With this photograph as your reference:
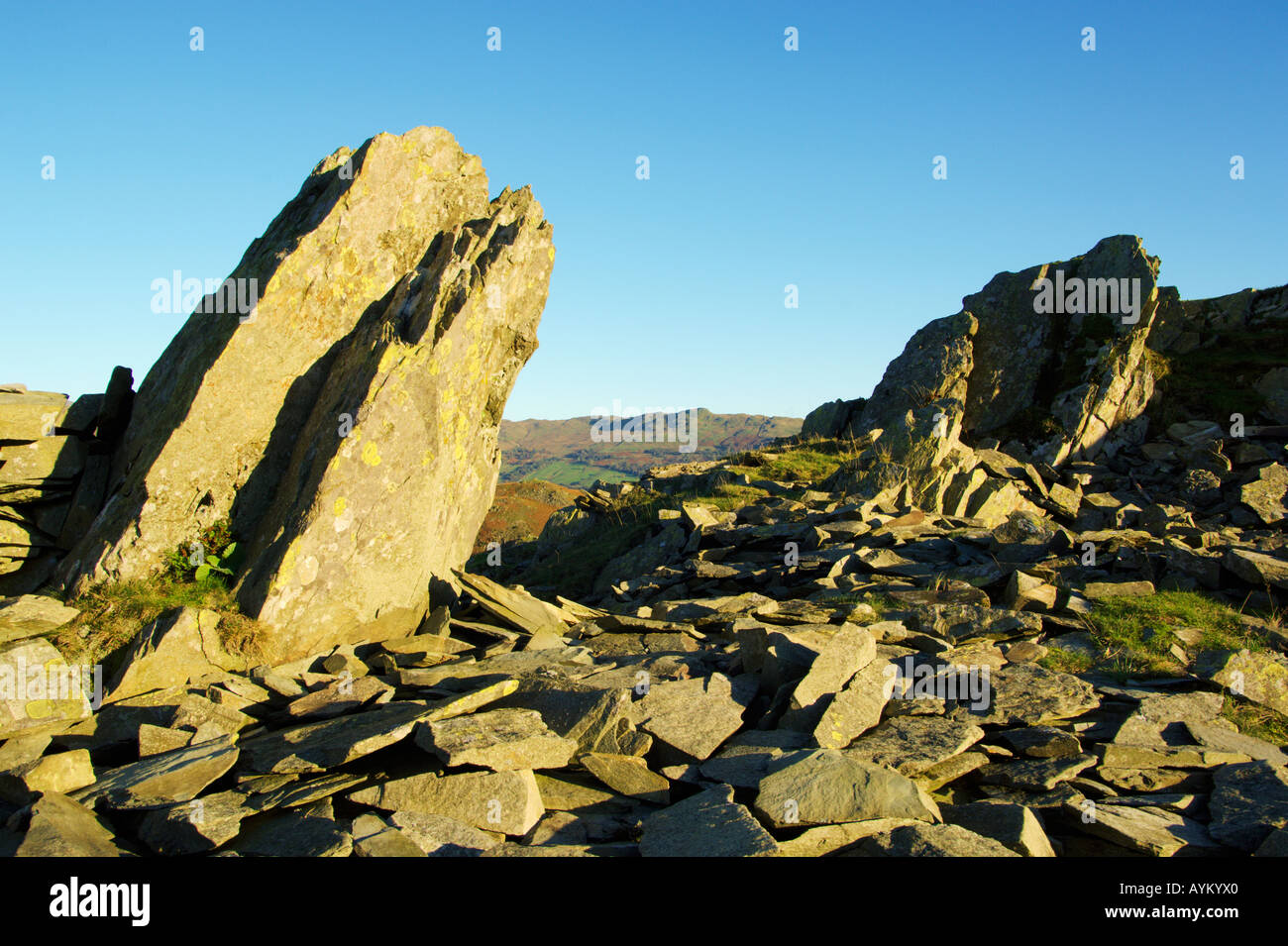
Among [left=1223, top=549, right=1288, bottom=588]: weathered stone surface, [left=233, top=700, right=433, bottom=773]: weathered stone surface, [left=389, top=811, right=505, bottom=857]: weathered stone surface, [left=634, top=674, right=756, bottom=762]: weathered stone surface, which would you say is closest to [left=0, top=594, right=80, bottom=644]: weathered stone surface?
[left=233, top=700, right=433, bottom=773]: weathered stone surface

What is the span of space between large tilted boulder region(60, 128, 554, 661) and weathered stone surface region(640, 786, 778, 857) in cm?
715

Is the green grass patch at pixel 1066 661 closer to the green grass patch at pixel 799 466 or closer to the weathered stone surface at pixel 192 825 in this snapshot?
the weathered stone surface at pixel 192 825

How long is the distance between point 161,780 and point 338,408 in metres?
6.53

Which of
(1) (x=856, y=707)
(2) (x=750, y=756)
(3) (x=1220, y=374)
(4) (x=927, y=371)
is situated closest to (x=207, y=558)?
(2) (x=750, y=756)

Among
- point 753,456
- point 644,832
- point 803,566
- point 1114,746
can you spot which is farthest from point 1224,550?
point 753,456

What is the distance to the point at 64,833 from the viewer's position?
6.17 meters

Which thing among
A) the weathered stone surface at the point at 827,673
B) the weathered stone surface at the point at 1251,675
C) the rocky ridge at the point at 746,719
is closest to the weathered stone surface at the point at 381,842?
the rocky ridge at the point at 746,719

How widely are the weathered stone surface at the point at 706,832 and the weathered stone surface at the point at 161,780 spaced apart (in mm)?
4261

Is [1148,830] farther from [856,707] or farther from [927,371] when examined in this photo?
[927,371]

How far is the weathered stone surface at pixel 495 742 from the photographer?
7156 mm

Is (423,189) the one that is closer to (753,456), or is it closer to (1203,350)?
(753,456)

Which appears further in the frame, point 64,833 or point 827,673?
point 827,673
